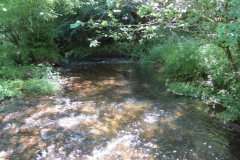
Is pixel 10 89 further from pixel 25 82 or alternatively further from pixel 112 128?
pixel 112 128

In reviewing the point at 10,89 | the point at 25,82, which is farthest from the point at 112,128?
the point at 25,82

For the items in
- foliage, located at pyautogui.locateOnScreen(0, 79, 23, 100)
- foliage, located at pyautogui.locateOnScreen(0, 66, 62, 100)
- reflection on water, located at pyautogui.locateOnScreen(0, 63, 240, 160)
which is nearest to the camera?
reflection on water, located at pyautogui.locateOnScreen(0, 63, 240, 160)

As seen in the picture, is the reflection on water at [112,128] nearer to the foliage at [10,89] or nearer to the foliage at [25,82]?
the foliage at [10,89]

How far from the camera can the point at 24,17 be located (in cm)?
1162

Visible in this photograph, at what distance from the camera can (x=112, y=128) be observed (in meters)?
5.20

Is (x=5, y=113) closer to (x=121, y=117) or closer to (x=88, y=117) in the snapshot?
(x=88, y=117)

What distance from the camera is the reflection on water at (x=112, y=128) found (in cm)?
427

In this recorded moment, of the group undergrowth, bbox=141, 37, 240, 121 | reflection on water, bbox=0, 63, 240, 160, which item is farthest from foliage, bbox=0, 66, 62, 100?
undergrowth, bbox=141, 37, 240, 121

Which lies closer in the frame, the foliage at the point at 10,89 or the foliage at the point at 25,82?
the foliage at the point at 10,89

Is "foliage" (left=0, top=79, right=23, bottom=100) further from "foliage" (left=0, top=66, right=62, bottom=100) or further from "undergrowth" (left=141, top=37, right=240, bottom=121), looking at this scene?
"undergrowth" (left=141, top=37, right=240, bottom=121)

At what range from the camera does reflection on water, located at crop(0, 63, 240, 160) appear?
168 inches

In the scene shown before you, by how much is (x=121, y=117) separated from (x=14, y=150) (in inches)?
97.9

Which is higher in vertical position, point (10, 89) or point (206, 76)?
point (206, 76)

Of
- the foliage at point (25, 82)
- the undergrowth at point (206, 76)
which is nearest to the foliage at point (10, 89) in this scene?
the foliage at point (25, 82)
